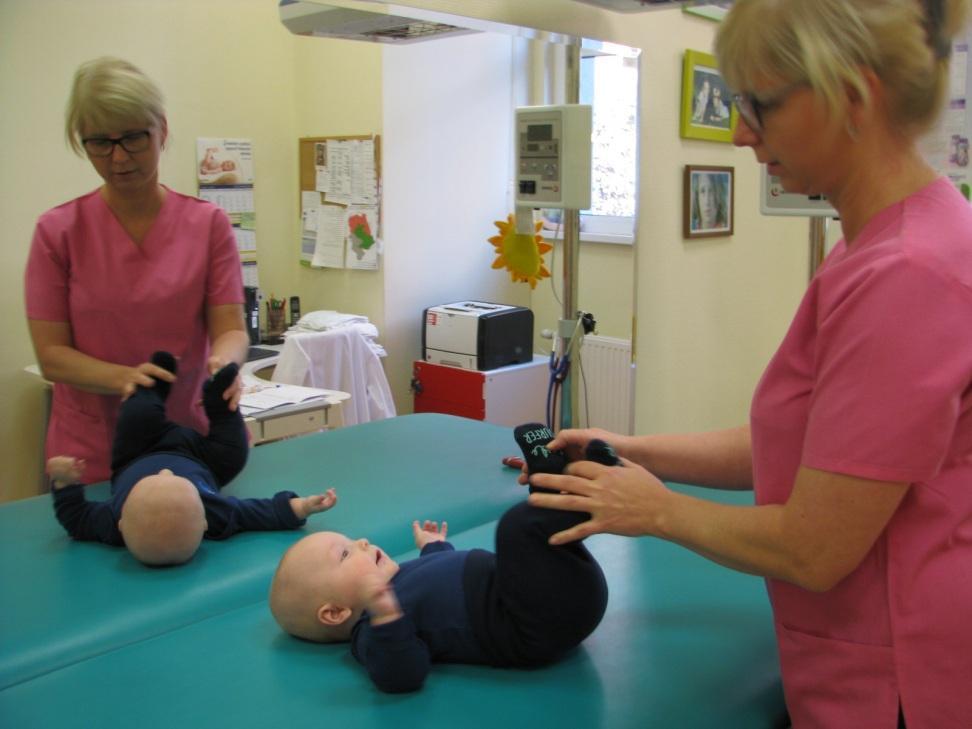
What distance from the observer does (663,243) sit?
3.34 m

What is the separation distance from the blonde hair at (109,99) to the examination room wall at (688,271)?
1350mm

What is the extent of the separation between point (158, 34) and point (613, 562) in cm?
291

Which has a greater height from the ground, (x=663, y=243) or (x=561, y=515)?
(x=663, y=243)

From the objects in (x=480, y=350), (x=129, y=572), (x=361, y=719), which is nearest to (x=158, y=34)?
(x=480, y=350)

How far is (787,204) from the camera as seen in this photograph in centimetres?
257

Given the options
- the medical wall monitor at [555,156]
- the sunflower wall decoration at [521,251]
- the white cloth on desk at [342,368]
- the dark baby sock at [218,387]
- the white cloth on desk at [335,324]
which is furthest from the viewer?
the white cloth on desk at [335,324]

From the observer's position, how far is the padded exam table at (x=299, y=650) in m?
1.25

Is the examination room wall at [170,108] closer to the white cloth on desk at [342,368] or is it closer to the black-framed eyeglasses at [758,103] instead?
the white cloth on desk at [342,368]

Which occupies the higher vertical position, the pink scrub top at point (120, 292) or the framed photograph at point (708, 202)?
the framed photograph at point (708, 202)

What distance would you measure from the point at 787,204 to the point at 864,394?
1815 millimetres

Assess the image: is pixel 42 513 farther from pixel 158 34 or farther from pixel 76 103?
pixel 158 34

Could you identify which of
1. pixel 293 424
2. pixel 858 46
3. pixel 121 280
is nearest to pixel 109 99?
pixel 121 280

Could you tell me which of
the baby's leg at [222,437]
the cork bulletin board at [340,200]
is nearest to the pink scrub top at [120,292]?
the baby's leg at [222,437]

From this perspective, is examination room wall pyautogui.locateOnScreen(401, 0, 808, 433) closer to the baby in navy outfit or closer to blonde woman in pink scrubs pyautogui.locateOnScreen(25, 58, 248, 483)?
blonde woman in pink scrubs pyautogui.locateOnScreen(25, 58, 248, 483)
